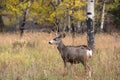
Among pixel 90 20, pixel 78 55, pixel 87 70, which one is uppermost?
pixel 90 20

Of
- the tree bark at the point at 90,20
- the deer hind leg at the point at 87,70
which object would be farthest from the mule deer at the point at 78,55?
the tree bark at the point at 90,20

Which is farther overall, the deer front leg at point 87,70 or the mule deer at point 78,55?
the mule deer at point 78,55

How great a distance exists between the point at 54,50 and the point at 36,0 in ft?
44.9

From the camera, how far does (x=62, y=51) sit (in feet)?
32.2

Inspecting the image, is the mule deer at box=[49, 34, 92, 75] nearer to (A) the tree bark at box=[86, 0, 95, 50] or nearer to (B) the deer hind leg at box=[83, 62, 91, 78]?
(B) the deer hind leg at box=[83, 62, 91, 78]

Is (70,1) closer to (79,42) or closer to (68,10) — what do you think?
(68,10)

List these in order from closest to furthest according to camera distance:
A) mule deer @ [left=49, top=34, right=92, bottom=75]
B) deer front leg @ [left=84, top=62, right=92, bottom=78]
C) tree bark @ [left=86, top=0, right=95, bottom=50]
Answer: deer front leg @ [left=84, top=62, right=92, bottom=78], mule deer @ [left=49, top=34, right=92, bottom=75], tree bark @ [left=86, top=0, right=95, bottom=50]

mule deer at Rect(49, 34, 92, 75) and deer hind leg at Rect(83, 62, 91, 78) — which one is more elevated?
mule deer at Rect(49, 34, 92, 75)

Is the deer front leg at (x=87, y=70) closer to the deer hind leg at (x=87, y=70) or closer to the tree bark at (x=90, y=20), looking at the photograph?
the deer hind leg at (x=87, y=70)

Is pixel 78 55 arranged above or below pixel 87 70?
above

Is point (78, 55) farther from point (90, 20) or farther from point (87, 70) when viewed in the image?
point (90, 20)

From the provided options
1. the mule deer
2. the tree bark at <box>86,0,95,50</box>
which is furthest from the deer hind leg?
the tree bark at <box>86,0,95,50</box>

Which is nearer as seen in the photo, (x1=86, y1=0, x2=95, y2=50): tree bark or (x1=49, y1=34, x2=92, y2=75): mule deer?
(x1=49, y1=34, x2=92, y2=75): mule deer

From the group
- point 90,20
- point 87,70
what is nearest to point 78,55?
point 87,70
